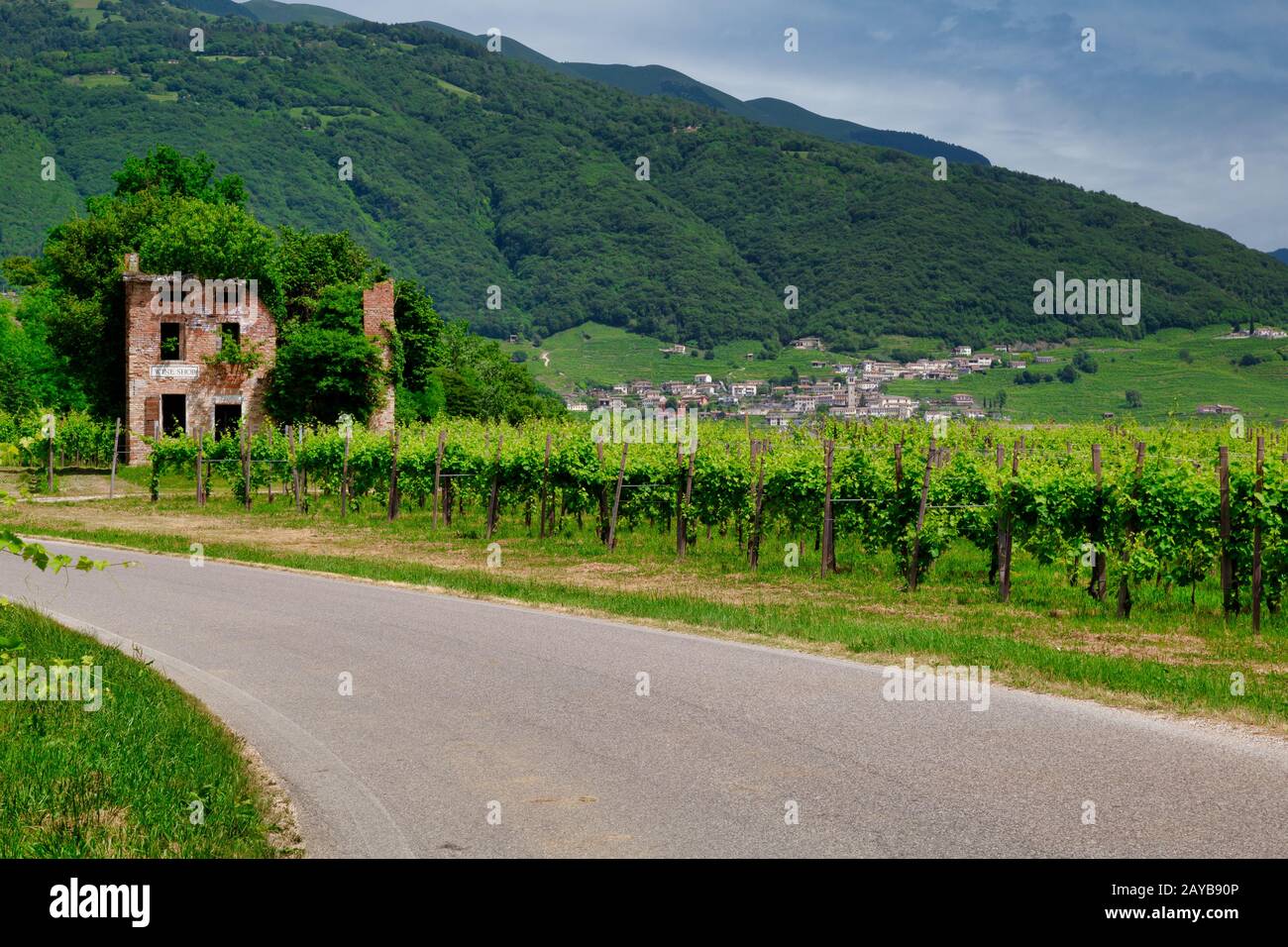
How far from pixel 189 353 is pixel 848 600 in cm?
4140

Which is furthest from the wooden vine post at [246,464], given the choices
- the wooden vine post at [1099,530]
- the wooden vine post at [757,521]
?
the wooden vine post at [1099,530]

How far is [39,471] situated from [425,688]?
42803 mm

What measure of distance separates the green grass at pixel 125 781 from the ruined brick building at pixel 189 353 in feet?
146

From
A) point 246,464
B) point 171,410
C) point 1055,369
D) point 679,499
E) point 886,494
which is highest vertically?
point 1055,369

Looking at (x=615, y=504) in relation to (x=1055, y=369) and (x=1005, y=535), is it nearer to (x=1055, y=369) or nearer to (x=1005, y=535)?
(x=1005, y=535)

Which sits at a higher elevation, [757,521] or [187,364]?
[187,364]

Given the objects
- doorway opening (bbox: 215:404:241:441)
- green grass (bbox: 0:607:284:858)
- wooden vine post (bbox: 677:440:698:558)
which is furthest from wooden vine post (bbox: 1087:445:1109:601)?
doorway opening (bbox: 215:404:241:441)

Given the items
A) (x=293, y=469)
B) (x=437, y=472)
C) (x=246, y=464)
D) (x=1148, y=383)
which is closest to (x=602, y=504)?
(x=437, y=472)

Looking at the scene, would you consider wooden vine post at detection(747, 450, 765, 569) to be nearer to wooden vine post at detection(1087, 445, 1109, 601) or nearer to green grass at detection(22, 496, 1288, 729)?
green grass at detection(22, 496, 1288, 729)

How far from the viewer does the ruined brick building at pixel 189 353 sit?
5219cm

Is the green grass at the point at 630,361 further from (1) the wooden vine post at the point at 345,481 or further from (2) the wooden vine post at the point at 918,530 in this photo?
(2) the wooden vine post at the point at 918,530

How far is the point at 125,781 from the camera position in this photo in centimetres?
778

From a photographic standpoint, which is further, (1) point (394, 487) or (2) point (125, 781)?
(1) point (394, 487)

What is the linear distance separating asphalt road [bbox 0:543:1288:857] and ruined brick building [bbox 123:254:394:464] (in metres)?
40.8
